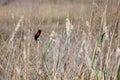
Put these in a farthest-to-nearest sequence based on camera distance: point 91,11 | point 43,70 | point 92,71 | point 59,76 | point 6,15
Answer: point 6,15 < point 91,11 < point 43,70 < point 59,76 < point 92,71

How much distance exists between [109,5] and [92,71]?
0.97 m

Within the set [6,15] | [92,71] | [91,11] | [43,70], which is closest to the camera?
[92,71]

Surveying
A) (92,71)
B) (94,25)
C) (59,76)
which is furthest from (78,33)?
(92,71)

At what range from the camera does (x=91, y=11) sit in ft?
9.36

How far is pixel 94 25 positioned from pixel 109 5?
0.27 m

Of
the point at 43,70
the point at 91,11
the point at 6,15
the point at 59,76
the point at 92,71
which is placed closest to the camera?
the point at 92,71

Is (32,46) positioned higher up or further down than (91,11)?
further down

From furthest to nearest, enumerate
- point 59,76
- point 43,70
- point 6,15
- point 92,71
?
point 6,15, point 43,70, point 59,76, point 92,71

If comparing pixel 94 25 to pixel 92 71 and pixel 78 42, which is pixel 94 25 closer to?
pixel 78 42

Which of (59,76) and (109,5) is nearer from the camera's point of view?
(59,76)

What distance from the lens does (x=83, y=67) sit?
8.04 ft

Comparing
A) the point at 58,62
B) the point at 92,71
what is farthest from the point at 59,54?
the point at 92,71

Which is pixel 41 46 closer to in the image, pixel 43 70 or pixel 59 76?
pixel 43 70

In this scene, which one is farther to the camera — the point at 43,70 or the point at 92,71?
the point at 43,70
